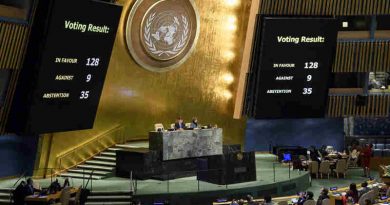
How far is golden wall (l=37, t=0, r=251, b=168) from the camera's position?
24672 millimetres

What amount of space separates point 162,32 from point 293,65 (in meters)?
4.85

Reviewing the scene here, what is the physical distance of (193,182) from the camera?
21969 mm

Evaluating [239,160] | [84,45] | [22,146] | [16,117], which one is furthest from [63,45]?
[239,160]

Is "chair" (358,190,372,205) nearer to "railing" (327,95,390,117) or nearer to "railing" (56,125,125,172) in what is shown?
"railing" (327,95,390,117)

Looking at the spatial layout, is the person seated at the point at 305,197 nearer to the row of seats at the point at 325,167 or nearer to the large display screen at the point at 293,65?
the large display screen at the point at 293,65

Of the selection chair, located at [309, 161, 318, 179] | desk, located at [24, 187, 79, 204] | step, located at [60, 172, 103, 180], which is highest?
chair, located at [309, 161, 318, 179]

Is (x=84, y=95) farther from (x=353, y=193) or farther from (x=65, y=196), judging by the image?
(x=353, y=193)

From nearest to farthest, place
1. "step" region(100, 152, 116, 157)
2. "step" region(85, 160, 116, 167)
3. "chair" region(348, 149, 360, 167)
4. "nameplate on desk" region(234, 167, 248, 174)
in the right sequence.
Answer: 1. "nameplate on desk" region(234, 167, 248, 174)
2. "step" region(85, 160, 116, 167)
3. "step" region(100, 152, 116, 157)
4. "chair" region(348, 149, 360, 167)

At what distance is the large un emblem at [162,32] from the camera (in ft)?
80.9

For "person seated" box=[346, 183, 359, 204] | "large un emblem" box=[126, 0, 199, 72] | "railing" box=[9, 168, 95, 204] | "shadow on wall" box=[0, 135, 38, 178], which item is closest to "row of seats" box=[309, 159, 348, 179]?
"large un emblem" box=[126, 0, 199, 72]

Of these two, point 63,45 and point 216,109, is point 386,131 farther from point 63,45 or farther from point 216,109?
point 63,45

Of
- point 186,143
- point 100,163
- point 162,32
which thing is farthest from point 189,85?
point 100,163

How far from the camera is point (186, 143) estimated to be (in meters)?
22.9

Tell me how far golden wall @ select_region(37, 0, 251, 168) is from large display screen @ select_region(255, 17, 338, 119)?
3.23 meters
